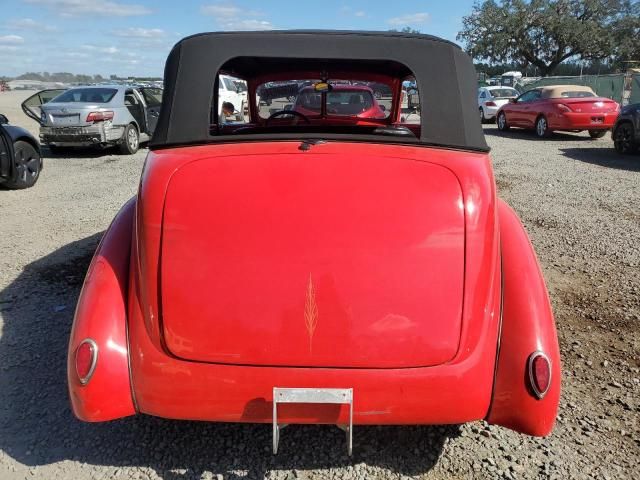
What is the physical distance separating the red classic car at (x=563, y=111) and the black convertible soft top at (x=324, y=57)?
490 inches

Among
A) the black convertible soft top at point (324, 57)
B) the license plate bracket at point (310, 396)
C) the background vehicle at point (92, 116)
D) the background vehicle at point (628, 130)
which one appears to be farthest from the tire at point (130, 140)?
the background vehicle at point (628, 130)

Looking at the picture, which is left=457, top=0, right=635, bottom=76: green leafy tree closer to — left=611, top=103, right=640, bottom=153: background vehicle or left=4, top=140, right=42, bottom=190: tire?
left=611, top=103, right=640, bottom=153: background vehicle

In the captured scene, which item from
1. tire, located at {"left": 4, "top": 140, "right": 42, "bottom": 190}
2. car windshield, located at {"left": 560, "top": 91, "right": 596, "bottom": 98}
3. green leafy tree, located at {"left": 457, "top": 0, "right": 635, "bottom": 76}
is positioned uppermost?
green leafy tree, located at {"left": 457, "top": 0, "right": 635, "bottom": 76}

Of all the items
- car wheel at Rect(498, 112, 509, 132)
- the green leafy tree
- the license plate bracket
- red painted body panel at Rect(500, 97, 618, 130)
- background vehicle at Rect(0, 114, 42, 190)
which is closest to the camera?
the license plate bracket

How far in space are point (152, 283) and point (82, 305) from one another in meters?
0.42

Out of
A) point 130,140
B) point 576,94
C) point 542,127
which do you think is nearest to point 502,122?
point 542,127

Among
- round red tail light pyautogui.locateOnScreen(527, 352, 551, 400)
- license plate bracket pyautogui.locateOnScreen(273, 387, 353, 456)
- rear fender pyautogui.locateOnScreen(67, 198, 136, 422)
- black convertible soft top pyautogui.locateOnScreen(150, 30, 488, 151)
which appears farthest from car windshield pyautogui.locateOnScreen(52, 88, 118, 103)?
round red tail light pyautogui.locateOnScreen(527, 352, 551, 400)

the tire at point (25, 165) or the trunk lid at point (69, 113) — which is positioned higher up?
the trunk lid at point (69, 113)

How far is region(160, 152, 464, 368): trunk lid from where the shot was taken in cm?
197

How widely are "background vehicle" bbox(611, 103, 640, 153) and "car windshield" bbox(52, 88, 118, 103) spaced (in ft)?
37.3

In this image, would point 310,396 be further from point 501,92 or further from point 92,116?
point 501,92

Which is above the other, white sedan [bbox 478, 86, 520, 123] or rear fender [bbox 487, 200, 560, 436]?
white sedan [bbox 478, 86, 520, 123]

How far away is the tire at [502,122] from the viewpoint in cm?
1603

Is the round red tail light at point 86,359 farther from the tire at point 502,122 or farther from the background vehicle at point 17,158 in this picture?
the tire at point 502,122
